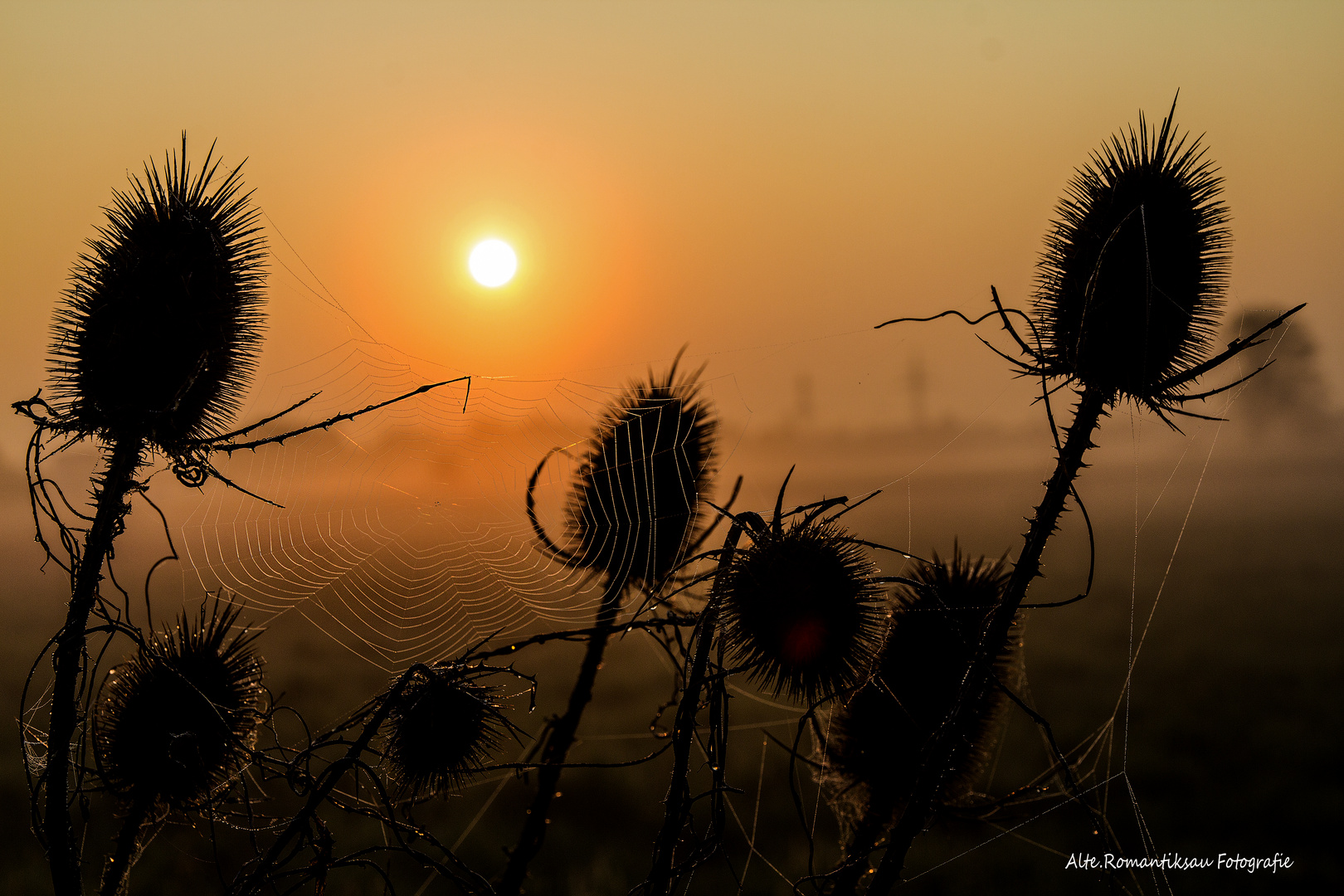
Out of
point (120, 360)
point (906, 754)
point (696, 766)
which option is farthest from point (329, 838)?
point (906, 754)

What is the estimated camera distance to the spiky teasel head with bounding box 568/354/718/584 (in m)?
3.32

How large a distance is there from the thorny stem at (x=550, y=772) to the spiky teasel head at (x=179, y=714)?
1.03 m

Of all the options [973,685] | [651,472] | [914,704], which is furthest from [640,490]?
[973,685]

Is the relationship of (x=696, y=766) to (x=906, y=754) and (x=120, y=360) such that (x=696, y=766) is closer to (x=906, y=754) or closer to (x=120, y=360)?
(x=906, y=754)

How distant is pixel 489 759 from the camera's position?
286 centimetres

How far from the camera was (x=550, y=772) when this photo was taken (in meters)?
2.35

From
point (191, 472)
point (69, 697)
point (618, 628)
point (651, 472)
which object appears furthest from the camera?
point (651, 472)

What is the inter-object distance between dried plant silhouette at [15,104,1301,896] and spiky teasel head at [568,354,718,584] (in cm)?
2

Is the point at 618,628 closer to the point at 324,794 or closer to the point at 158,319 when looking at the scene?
the point at 324,794

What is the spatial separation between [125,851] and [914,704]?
2.79 meters

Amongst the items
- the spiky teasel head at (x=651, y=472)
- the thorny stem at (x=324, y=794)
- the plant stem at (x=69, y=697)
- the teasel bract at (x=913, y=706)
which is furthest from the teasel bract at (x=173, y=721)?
the teasel bract at (x=913, y=706)

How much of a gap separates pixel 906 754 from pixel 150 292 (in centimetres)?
346

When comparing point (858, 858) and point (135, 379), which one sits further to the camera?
point (135, 379)

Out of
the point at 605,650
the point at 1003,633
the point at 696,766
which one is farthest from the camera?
the point at 605,650
